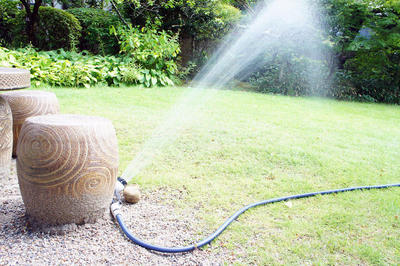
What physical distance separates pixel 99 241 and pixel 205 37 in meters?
10.5

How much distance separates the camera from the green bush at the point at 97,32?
35.3 feet

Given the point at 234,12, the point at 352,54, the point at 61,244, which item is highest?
the point at 234,12

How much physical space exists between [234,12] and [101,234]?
10346 mm

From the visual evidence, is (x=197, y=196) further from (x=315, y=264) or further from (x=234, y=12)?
(x=234, y=12)

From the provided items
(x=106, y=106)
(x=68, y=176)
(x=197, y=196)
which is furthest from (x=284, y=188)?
(x=106, y=106)

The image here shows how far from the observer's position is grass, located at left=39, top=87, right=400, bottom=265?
244 cm

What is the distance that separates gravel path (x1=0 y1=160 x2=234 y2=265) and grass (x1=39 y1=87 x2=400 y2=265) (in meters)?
0.15

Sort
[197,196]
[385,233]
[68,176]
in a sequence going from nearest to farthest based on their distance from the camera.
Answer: [68,176] < [385,233] < [197,196]

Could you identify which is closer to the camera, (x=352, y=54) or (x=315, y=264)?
(x=315, y=264)

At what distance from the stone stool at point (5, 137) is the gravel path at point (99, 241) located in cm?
58

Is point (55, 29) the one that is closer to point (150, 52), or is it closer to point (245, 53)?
point (150, 52)

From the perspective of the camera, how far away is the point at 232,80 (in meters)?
12.1

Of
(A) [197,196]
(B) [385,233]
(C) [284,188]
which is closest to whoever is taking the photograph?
(B) [385,233]

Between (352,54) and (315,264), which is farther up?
(352,54)
